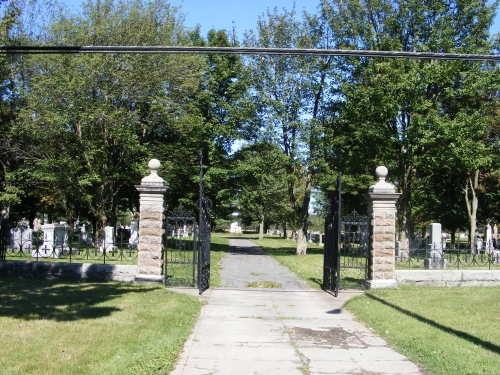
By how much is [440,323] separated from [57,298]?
7.42 meters

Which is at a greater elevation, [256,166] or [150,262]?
[256,166]

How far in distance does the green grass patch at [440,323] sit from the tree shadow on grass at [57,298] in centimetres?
494

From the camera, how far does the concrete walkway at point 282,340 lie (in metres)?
6.44

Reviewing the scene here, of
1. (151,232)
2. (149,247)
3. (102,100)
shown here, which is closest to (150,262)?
(149,247)

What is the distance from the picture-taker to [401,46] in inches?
A: 1007

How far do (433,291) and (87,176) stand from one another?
17484 millimetres

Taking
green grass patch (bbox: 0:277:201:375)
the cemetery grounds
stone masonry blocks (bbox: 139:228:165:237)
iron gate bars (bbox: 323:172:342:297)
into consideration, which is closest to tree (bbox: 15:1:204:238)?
stone masonry blocks (bbox: 139:228:165:237)

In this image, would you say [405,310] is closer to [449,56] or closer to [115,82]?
[449,56]

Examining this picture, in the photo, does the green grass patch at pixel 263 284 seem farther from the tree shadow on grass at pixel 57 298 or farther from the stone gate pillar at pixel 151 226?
the tree shadow on grass at pixel 57 298

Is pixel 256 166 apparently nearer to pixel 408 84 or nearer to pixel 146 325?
pixel 408 84

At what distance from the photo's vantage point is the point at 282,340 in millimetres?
A: 7938

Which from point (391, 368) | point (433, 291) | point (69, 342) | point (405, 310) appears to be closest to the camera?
point (391, 368)

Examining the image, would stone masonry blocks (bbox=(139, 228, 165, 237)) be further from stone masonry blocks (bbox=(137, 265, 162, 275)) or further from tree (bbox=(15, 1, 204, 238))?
tree (bbox=(15, 1, 204, 238))

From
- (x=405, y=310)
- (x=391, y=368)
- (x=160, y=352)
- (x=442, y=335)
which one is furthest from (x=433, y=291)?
(x=160, y=352)
